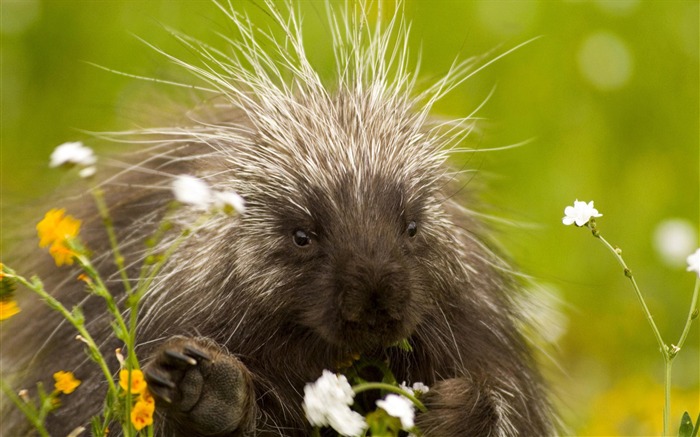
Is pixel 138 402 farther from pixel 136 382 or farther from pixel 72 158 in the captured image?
pixel 72 158

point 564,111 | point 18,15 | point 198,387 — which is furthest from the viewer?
point 18,15

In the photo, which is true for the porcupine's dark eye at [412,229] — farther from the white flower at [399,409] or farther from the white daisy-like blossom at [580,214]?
the white flower at [399,409]

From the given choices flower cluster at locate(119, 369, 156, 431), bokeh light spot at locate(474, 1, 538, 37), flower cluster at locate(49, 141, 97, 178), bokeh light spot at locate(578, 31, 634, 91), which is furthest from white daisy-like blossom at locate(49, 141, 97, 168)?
bokeh light spot at locate(578, 31, 634, 91)

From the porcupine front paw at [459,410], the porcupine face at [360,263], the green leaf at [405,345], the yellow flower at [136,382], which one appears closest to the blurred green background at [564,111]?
the porcupine front paw at [459,410]

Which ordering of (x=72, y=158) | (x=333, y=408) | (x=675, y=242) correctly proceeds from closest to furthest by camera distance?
(x=72, y=158)
(x=333, y=408)
(x=675, y=242)

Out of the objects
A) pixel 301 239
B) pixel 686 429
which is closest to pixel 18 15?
pixel 301 239
